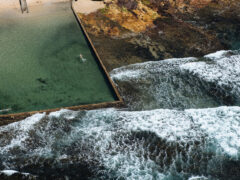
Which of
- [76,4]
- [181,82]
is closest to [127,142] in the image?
[181,82]

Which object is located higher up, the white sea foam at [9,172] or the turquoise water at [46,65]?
the turquoise water at [46,65]

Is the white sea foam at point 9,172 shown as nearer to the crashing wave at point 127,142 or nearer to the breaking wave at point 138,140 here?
the breaking wave at point 138,140

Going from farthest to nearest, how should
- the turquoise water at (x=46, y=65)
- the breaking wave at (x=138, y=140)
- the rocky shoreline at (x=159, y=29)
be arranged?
the rocky shoreline at (x=159, y=29) → the turquoise water at (x=46, y=65) → the breaking wave at (x=138, y=140)


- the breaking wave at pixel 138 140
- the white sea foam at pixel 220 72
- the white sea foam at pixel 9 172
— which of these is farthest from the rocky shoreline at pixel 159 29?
the white sea foam at pixel 9 172

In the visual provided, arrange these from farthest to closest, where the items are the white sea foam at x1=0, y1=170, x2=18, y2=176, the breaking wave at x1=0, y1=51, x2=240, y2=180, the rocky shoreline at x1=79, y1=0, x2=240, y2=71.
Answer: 1. the rocky shoreline at x1=79, y1=0, x2=240, y2=71
2. the breaking wave at x1=0, y1=51, x2=240, y2=180
3. the white sea foam at x1=0, y1=170, x2=18, y2=176

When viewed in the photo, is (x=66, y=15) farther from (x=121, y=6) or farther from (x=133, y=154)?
(x=133, y=154)

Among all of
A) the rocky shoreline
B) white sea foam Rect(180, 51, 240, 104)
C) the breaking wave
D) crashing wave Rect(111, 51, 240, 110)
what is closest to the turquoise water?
the breaking wave

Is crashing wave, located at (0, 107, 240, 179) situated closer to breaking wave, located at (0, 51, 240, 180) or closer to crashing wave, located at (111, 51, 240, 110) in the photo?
breaking wave, located at (0, 51, 240, 180)
